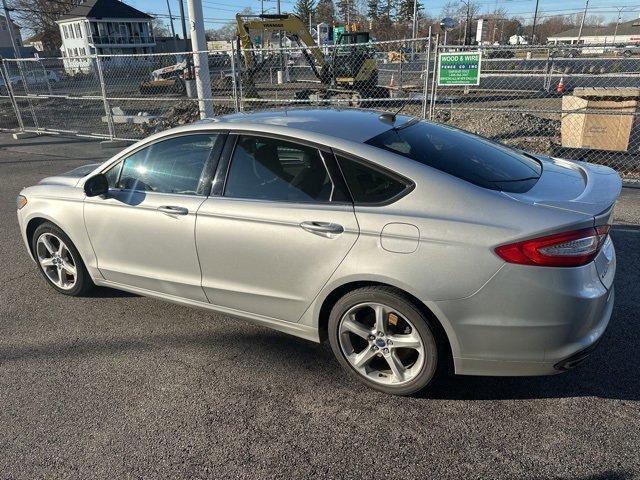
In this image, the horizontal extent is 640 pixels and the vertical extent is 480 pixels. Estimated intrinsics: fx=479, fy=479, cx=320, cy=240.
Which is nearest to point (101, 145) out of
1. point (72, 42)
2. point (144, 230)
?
point (144, 230)

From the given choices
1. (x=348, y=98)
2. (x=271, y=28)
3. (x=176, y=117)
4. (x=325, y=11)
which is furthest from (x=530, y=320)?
(x=325, y=11)

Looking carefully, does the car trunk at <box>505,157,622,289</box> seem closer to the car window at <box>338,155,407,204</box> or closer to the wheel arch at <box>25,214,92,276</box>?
the car window at <box>338,155,407,204</box>

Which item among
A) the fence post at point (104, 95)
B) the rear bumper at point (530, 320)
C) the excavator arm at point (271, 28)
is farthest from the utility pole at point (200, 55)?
the excavator arm at point (271, 28)

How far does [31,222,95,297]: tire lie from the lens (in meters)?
3.99

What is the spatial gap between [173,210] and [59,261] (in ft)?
5.19

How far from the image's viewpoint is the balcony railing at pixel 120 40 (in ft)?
193

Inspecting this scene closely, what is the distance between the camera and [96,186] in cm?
354

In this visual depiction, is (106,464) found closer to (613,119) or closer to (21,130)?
(613,119)

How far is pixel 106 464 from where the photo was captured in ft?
7.84

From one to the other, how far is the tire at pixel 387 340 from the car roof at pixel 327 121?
0.96 metres

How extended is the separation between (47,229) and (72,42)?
6851cm

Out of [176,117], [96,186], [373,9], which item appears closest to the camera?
[96,186]

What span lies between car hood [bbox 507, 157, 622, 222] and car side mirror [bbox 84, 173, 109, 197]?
9.26 feet

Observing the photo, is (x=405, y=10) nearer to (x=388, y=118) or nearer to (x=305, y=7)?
(x=305, y=7)
